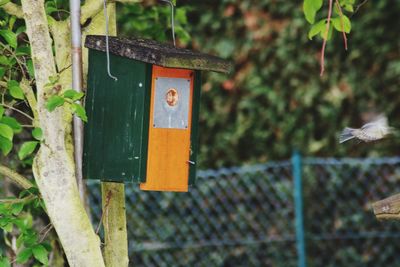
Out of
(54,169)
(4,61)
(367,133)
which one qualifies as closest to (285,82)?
(367,133)

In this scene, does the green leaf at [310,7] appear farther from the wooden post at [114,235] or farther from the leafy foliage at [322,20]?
the wooden post at [114,235]

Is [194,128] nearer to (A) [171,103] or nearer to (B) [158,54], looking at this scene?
(A) [171,103]

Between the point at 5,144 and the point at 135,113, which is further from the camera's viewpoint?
the point at 135,113

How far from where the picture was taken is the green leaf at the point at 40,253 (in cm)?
279

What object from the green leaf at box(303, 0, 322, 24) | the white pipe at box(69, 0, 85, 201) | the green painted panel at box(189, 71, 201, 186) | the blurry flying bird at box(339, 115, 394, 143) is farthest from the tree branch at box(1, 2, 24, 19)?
the blurry flying bird at box(339, 115, 394, 143)

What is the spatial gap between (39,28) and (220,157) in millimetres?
3647

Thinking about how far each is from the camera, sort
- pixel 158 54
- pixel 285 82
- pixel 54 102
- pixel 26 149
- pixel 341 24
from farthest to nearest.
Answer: pixel 285 82 < pixel 341 24 < pixel 158 54 < pixel 26 149 < pixel 54 102

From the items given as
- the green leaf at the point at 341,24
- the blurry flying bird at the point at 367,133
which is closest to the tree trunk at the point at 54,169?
the green leaf at the point at 341,24

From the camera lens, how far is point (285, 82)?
603 cm

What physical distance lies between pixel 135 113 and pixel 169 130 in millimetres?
148

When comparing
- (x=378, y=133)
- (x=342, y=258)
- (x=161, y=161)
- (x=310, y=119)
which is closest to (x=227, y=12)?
(x=310, y=119)

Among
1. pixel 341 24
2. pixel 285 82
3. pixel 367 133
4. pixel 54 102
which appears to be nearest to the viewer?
pixel 54 102

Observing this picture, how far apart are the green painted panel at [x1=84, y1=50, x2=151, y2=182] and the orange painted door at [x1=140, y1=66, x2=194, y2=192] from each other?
0.04m

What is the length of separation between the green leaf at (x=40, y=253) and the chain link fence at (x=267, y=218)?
295 cm
